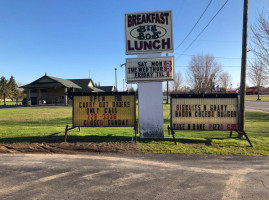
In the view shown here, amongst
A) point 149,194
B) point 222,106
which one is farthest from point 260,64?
point 149,194

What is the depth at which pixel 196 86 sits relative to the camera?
36.1m

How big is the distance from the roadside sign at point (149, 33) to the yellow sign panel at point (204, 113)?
2137mm

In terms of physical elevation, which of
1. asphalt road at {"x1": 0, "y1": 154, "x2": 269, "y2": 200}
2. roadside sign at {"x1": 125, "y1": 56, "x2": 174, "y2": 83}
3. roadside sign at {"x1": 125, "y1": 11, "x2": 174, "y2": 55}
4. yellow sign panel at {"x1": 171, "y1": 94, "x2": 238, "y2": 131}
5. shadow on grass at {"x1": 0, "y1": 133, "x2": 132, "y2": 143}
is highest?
roadside sign at {"x1": 125, "y1": 11, "x2": 174, "y2": 55}

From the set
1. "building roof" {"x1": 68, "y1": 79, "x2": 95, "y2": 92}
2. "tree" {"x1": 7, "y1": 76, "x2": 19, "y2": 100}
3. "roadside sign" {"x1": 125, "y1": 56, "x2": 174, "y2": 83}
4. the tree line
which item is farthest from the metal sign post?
"tree" {"x1": 7, "y1": 76, "x2": 19, "y2": 100}

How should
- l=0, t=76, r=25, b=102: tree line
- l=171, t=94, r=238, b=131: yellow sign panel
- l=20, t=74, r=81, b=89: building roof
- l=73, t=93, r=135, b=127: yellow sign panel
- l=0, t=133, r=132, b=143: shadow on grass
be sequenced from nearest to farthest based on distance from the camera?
1. l=171, t=94, r=238, b=131: yellow sign panel
2. l=0, t=133, r=132, b=143: shadow on grass
3. l=73, t=93, r=135, b=127: yellow sign panel
4. l=20, t=74, r=81, b=89: building roof
5. l=0, t=76, r=25, b=102: tree line

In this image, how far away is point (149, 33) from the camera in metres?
7.41

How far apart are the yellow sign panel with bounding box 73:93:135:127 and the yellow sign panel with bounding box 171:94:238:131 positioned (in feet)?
5.73

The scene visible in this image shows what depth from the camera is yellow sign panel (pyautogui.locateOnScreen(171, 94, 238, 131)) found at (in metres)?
7.04

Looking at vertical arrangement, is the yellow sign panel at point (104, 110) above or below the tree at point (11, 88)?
below

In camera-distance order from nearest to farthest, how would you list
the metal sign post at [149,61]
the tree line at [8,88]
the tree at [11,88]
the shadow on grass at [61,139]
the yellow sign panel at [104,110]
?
the shadow on grass at [61,139]
the metal sign post at [149,61]
the yellow sign panel at [104,110]
the tree line at [8,88]
the tree at [11,88]

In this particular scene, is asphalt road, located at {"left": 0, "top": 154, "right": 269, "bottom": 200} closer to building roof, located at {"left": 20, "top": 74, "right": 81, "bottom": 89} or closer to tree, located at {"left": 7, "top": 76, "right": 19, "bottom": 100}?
building roof, located at {"left": 20, "top": 74, "right": 81, "bottom": 89}

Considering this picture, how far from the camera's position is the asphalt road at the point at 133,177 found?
3.36m

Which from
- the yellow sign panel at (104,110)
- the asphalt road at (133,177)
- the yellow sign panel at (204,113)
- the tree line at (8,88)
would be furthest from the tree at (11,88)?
the yellow sign panel at (204,113)

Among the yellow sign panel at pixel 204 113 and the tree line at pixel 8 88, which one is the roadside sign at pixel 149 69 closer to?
the yellow sign panel at pixel 204 113
